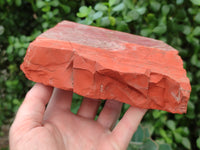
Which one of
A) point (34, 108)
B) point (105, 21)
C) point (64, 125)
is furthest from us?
point (105, 21)

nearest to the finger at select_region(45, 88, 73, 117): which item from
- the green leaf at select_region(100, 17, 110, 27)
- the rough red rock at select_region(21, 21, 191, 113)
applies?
the rough red rock at select_region(21, 21, 191, 113)

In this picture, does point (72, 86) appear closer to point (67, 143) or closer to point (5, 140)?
point (67, 143)

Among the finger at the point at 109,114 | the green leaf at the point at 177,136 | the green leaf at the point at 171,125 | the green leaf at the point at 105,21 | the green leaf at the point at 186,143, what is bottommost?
the green leaf at the point at 186,143

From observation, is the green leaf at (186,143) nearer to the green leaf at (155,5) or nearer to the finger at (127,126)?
the finger at (127,126)

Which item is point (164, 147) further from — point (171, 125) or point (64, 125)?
point (64, 125)

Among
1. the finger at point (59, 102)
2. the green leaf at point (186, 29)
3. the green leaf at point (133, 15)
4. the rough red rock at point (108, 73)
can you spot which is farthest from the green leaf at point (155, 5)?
the finger at point (59, 102)

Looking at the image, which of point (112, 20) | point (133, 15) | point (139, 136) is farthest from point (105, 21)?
point (139, 136)
